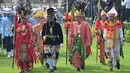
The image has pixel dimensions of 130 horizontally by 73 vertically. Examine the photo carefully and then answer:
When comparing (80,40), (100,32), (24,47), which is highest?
(100,32)

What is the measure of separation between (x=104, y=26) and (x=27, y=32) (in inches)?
90.7

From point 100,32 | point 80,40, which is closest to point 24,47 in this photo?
point 80,40

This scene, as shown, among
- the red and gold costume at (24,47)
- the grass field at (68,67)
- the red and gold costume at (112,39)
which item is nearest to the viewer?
the red and gold costume at (24,47)

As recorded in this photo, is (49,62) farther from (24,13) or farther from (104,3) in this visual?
(104,3)

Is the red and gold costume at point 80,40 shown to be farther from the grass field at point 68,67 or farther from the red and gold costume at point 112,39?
the red and gold costume at point 112,39

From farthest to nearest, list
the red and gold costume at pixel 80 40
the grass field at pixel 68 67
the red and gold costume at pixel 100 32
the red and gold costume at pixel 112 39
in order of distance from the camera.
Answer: the red and gold costume at pixel 100 32 → the grass field at pixel 68 67 → the red and gold costume at pixel 112 39 → the red and gold costume at pixel 80 40

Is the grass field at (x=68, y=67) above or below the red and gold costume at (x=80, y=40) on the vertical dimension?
below

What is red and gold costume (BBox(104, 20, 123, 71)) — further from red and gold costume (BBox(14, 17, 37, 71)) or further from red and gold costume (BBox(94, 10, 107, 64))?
red and gold costume (BBox(14, 17, 37, 71))

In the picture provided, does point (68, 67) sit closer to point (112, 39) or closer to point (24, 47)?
point (112, 39)

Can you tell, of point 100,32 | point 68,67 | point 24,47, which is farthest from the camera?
point 100,32

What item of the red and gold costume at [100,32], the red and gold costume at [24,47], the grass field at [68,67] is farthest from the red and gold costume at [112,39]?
the red and gold costume at [24,47]

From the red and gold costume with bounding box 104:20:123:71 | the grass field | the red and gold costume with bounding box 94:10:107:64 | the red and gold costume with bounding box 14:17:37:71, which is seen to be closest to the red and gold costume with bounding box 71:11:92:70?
the grass field

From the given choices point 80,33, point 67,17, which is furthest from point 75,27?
point 67,17

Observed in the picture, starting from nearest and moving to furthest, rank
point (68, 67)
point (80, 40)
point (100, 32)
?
point (80, 40), point (68, 67), point (100, 32)
